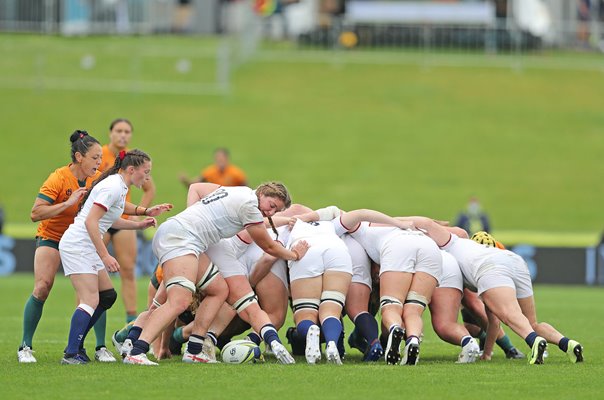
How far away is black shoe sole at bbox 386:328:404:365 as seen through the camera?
10.7 meters

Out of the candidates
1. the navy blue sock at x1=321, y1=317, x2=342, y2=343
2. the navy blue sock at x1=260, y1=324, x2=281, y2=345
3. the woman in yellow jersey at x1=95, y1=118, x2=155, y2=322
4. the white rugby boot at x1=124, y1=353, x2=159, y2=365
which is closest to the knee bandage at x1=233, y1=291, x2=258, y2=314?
the navy blue sock at x1=260, y1=324, x2=281, y2=345

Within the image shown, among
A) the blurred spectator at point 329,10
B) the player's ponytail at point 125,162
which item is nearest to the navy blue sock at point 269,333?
the player's ponytail at point 125,162

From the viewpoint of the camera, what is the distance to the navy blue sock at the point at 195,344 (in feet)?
36.5

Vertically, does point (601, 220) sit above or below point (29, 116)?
below

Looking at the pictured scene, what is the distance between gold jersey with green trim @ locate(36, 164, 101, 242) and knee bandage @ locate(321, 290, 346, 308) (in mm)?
2301

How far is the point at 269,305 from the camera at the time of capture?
11.8m

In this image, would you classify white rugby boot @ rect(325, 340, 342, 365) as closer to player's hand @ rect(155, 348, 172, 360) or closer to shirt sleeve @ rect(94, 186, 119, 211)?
player's hand @ rect(155, 348, 172, 360)

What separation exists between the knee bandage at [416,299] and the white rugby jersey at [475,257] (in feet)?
1.66

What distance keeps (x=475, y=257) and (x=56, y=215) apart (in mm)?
3787

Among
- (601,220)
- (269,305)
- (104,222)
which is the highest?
(104,222)

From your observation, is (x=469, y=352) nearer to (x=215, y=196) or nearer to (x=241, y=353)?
(x=241, y=353)

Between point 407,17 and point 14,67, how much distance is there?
14830 millimetres

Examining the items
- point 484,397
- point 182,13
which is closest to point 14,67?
point 182,13

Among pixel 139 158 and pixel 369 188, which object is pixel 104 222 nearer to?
pixel 139 158
